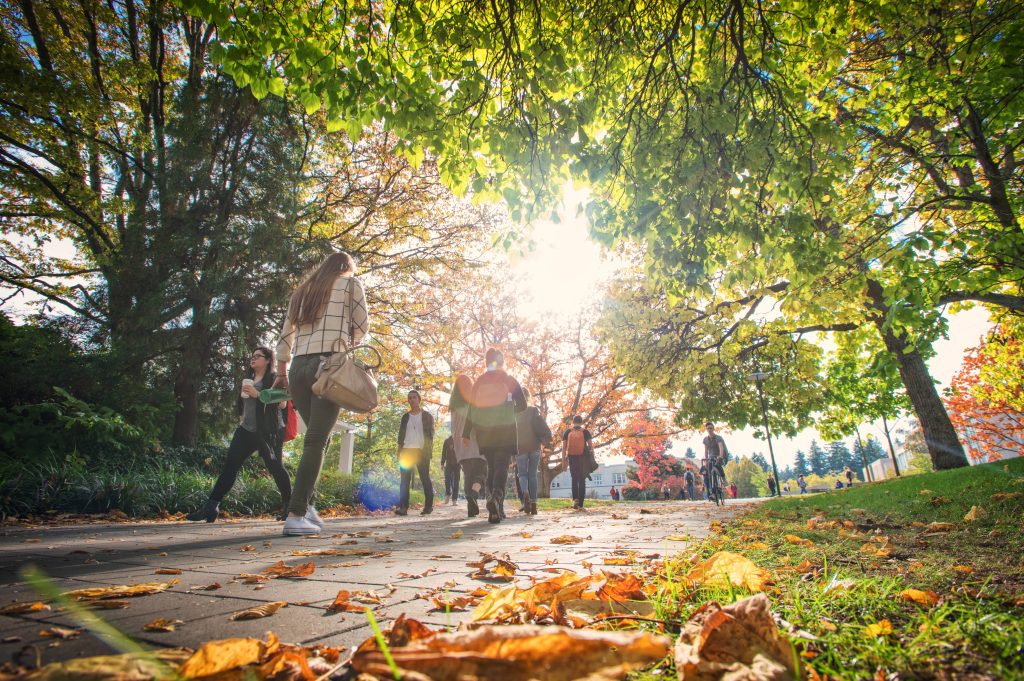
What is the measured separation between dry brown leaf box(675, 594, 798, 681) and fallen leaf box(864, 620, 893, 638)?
0.35 metres

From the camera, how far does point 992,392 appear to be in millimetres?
23766

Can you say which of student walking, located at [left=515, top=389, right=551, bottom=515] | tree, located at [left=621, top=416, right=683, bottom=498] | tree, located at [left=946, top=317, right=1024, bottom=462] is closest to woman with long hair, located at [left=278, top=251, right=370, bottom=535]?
student walking, located at [left=515, top=389, right=551, bottom=515]

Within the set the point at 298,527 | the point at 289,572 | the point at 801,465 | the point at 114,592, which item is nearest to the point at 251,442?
the point at 298,527

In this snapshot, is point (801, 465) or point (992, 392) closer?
point (992, 392)

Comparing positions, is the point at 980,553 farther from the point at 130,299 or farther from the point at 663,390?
the point at 130,299

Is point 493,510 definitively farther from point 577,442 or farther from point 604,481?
point 604,481

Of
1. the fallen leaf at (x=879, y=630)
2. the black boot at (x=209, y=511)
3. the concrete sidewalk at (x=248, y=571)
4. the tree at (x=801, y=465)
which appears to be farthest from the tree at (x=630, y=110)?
the tree at (x=801, y=465)

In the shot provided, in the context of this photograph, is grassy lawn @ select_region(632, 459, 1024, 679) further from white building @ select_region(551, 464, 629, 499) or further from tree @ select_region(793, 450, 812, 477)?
tree @ select_region(793, 450, 812, 477)

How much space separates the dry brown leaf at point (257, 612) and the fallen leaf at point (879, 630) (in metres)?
1.77

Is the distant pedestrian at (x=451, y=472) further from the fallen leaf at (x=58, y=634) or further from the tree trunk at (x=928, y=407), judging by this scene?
the fallen leaf at (x=58, y=634)

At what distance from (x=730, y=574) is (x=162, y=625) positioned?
1843mm

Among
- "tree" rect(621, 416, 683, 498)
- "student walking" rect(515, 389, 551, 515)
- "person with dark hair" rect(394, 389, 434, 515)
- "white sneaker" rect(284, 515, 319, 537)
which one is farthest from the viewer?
"tree" rect(621, 416, 683, 498)

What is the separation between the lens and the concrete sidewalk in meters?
1.43

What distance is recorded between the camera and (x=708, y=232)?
3.87 metres
